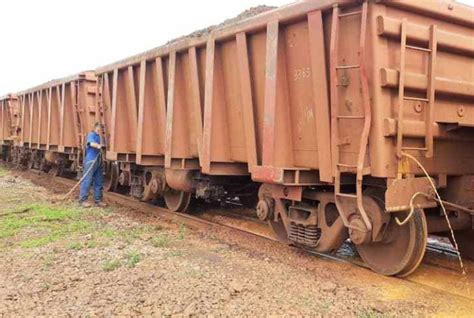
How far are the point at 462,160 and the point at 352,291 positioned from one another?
6.49ft

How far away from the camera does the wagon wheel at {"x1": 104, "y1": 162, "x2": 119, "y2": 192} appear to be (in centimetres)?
1150

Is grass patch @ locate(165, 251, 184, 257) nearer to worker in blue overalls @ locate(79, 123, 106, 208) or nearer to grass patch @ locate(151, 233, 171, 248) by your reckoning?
grass patch @ locate(151, 233, 171, 248)

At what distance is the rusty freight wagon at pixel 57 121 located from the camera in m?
12.4

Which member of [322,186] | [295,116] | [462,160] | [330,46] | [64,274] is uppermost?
[330,46]

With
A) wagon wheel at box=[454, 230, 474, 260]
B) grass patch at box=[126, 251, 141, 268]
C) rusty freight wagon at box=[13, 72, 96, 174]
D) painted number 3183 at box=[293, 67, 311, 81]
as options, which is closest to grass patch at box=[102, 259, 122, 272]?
grass patch at box=[126, 251, 141, 268]

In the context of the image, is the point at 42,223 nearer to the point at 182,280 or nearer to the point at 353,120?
the point at 182,280

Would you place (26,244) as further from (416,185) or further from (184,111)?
(416,185)

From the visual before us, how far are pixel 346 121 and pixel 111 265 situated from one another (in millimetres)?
2881

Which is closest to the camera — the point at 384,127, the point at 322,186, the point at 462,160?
the point at 384,127

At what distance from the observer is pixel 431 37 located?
471 cm

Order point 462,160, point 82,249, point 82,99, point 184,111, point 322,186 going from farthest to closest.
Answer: point 82,99, point 184,111, point 82,249, point 322,186, point 462,160

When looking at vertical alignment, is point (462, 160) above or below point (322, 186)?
above

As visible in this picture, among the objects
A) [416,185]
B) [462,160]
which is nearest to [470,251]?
[462,160]

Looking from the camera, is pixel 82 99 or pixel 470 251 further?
pixel 82 99
